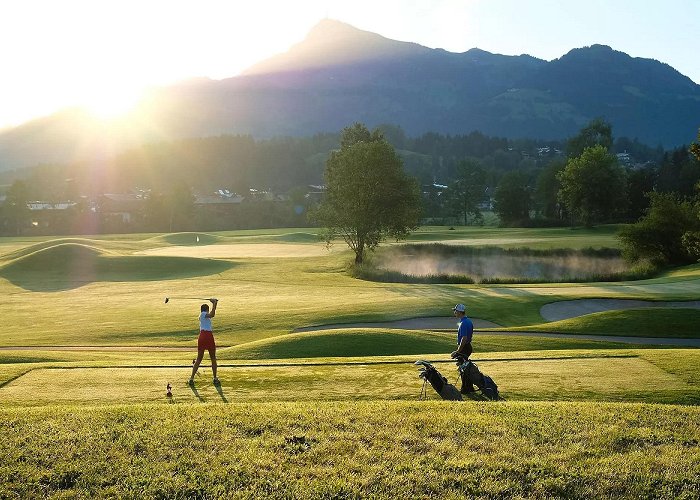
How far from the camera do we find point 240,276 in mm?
65125

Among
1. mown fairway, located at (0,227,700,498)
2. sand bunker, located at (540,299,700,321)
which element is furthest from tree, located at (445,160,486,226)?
mown fairway, located at (0,227,700,498)

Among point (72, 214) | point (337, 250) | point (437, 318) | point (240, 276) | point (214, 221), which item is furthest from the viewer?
point (214, 221)

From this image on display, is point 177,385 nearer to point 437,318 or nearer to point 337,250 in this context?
point 437,318

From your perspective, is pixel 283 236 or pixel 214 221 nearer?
pixel 283 236

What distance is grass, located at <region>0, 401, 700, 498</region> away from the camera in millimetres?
10477

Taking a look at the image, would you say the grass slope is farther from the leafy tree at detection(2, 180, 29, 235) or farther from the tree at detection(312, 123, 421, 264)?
the leafy tree at detection(2, 180, 29, 235)

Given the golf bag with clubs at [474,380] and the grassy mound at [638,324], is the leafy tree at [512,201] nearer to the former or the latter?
Result: the grassy mound at [638,324]

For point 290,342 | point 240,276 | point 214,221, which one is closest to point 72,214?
point 214,221

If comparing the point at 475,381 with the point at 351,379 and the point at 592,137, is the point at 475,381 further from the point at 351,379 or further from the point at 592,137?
the point at 592,137

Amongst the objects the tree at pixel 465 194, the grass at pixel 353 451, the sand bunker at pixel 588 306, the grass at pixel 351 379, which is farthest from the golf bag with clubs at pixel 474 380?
the tree at pixel 465 194

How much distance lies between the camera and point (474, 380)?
55.1 ft

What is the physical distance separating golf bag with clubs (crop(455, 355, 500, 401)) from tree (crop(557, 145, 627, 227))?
328 feet

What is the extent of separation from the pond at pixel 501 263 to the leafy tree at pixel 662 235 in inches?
104

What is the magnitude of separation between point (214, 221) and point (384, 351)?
503ft
